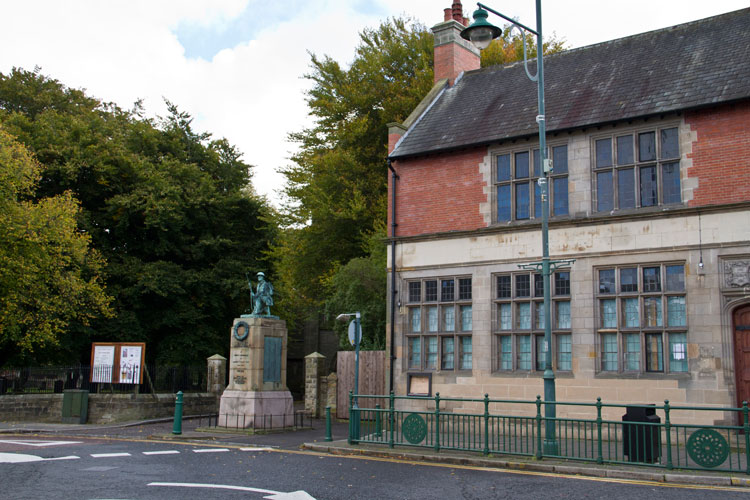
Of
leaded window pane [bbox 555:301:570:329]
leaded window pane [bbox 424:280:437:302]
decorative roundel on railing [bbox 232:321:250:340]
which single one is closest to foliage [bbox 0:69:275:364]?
decorative roundel on railing [bbox 232:321:250:340]

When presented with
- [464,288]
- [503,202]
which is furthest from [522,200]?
[464,288]

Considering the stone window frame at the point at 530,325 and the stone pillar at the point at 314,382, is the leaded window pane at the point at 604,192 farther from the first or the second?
the stone pillar at the point at 314,382

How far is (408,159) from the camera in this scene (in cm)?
2112

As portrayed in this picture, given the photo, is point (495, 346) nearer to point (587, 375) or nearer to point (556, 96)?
point (587, 375)

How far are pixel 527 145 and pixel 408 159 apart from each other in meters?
3.73

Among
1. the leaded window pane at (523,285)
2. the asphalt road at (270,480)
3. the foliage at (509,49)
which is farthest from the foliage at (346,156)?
the asphalt road at (270,480)

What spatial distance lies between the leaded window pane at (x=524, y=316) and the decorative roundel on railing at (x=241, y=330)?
775 centimetres

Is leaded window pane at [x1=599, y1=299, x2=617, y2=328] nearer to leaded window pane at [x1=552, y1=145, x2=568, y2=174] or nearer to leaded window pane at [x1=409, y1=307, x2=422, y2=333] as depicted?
leaded window pane at [x1=552, y1=145, x2=568, y2=174]

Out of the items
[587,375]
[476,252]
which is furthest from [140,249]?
[587,375]

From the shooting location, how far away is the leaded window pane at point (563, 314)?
59.0 ft

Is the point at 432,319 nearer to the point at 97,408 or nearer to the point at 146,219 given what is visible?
the point at 97,408

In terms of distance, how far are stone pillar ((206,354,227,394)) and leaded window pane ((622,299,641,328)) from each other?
53.4 feet

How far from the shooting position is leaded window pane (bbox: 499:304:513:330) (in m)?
18.8

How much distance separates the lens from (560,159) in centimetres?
1862
